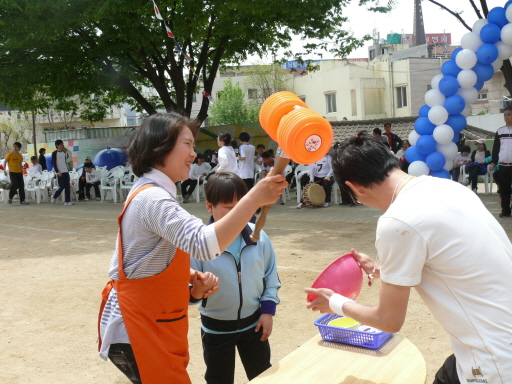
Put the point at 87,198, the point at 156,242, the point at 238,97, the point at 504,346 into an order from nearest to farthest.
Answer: the point at 504,346
the point at 156,242
the point at 87,198
the point at 238,97

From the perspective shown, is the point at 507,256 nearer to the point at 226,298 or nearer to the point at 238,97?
the point at 226,298

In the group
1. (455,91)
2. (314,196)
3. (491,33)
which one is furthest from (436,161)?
(314,196)

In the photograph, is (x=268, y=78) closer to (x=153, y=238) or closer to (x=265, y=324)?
(x=265, y=324)

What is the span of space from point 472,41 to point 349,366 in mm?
8587

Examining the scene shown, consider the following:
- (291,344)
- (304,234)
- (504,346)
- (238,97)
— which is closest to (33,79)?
(304,234)

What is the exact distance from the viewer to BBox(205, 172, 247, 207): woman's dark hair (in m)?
2.91

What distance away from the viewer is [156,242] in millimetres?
2086

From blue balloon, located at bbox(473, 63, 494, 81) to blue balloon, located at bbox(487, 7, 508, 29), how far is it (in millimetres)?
725

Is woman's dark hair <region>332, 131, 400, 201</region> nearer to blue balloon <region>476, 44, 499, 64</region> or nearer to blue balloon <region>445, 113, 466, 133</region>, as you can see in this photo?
blue balloon <region>476, 44, 499, 64</region>

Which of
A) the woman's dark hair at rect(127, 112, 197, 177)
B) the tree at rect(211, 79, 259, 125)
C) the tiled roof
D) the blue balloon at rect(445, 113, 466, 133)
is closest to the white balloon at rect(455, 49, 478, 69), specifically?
the blue balloon at rect(445, 113, 466, 133)

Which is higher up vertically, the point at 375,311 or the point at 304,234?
the point at 375,311

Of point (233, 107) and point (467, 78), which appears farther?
point (233, 107)

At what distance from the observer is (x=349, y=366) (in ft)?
7.94

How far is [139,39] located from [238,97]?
45.1 metres
